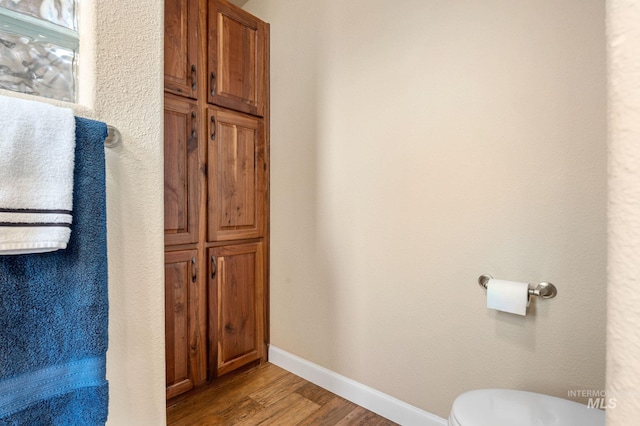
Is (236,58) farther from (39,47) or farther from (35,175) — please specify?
(35,175)

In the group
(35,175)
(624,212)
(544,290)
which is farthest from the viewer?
(544,290)

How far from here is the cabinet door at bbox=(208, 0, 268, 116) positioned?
185 centimetres

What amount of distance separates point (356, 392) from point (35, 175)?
1.73 meters

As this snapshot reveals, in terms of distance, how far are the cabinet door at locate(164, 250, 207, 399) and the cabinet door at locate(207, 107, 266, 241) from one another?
9.0 inches

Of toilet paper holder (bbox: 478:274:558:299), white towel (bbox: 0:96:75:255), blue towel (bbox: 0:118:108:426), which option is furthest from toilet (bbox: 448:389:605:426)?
white towel (bbox: 0:96:75:255)

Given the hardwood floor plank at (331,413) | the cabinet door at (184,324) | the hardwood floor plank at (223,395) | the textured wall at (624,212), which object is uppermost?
the textured wall at (624,212)

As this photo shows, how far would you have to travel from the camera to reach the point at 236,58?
1959 mm

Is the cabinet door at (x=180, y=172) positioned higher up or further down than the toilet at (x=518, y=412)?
higher up

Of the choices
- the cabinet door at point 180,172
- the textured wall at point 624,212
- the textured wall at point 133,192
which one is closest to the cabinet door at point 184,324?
the cabinet door at point 180,172

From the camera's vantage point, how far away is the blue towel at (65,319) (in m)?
0.56

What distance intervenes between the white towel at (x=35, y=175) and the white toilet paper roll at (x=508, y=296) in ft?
4.38

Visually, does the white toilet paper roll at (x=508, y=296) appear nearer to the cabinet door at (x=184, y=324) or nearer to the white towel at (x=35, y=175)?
the white towel at (x=35, y=175)

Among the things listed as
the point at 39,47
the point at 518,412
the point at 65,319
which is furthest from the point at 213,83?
the point at 518,412

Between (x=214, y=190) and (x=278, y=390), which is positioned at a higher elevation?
(x=214, y=190)
